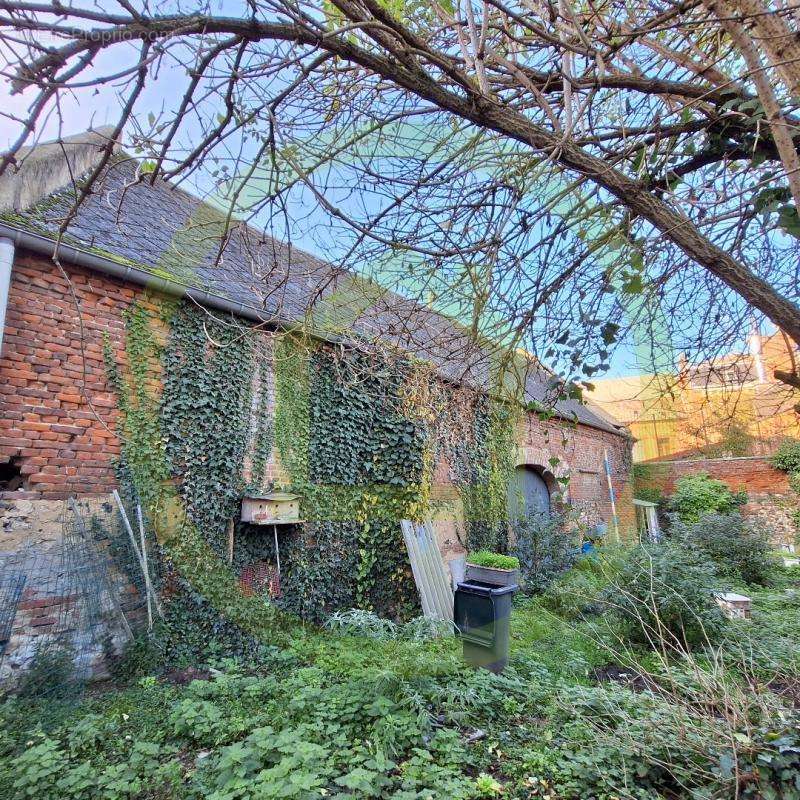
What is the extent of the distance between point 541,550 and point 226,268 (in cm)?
672

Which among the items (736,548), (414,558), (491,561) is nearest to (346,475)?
(414,558)

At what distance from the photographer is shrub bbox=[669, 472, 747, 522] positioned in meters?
14.6

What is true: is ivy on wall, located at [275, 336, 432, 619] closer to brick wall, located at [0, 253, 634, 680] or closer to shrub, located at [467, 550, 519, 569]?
shrub, located at [467, 550, 519, 569]

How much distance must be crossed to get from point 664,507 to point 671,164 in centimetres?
1503

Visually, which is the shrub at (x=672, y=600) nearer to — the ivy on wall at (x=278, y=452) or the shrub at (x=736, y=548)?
the ivy on wall at (x=278, y=452)

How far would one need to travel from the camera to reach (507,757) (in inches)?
119

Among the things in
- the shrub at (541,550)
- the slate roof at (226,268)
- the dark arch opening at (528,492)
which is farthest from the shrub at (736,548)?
the slate roof at (226,268)

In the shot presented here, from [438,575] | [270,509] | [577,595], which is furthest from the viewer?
[438,575]

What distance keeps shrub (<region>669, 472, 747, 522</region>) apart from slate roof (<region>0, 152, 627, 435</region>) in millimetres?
11690

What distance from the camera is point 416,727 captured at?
3168 millimetres

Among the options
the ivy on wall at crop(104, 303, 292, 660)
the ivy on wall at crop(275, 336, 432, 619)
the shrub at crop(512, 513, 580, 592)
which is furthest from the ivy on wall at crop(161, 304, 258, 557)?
the shrub at crop(512, 513, 580, 592)

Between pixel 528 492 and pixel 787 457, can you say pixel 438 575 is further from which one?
pixel 787 457

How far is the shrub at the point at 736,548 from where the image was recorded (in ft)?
29.7

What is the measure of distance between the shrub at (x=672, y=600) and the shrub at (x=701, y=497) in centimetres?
1037
